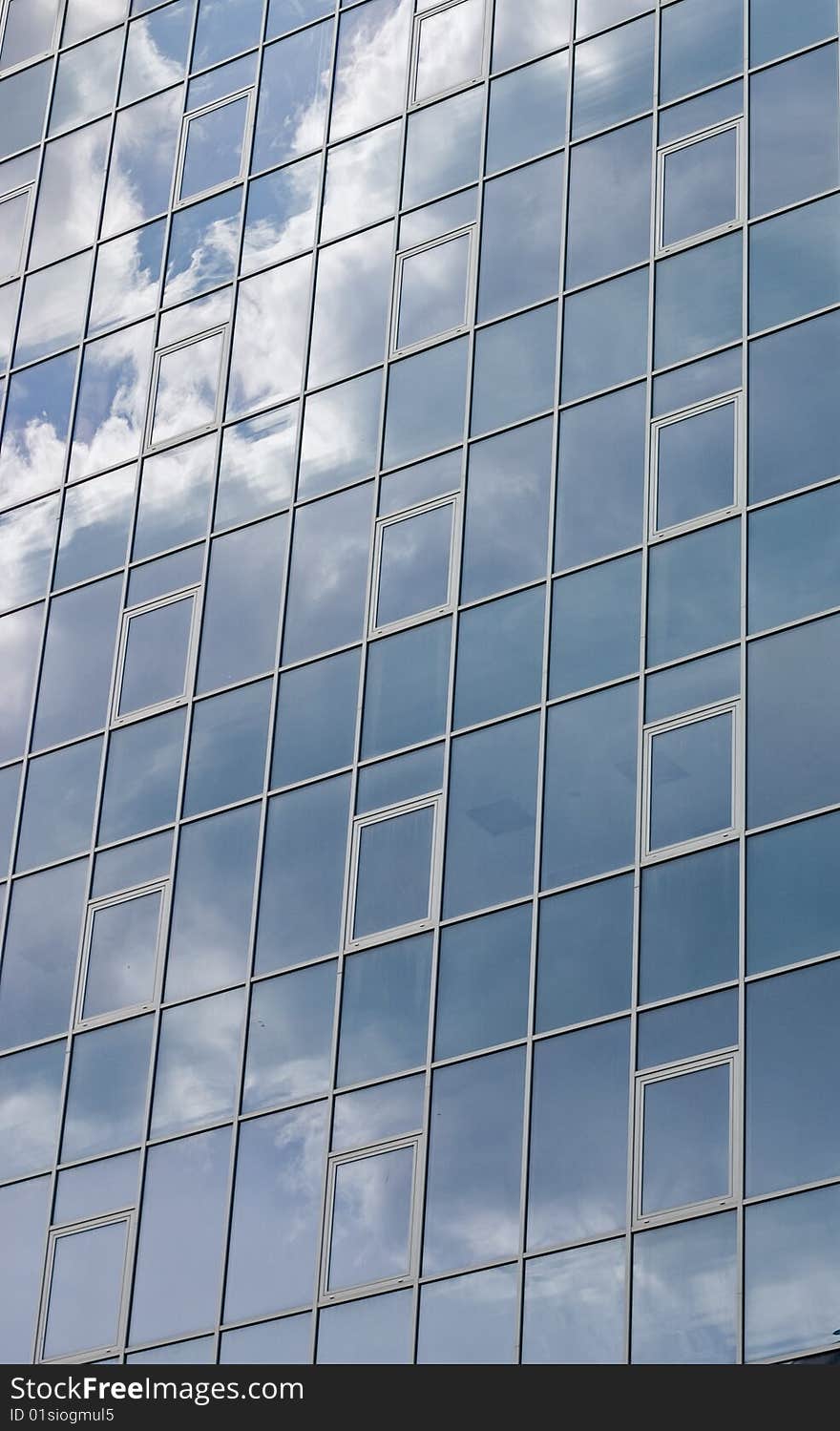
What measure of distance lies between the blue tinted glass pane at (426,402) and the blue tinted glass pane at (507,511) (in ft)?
2.60

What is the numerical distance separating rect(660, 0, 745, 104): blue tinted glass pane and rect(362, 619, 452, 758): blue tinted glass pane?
8.75 meters

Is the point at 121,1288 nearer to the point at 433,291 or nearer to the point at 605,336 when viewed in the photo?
the point at 605,336

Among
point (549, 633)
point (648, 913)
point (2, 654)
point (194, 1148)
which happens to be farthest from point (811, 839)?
point (2, 654)

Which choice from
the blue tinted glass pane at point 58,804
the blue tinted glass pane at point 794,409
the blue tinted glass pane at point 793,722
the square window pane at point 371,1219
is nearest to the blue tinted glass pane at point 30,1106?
the blue tinted glass pane at point 58,804

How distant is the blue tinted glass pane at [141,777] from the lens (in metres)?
35.9

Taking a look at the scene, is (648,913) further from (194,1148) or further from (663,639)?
(194,1148)

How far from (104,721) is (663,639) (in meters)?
8.78

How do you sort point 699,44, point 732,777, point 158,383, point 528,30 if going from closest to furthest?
point 732,777, point 699,44, point 528,30, point 158,383

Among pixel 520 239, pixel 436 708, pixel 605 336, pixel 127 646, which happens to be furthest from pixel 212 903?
pixel 520 239

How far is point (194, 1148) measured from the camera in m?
32.9

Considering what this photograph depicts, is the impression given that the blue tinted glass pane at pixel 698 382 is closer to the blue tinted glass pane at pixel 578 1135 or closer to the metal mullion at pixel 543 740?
the metal mullion at pixel 543 740

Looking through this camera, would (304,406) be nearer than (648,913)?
No

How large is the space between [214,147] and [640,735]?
14631mm

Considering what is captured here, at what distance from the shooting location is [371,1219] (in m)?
31.2
